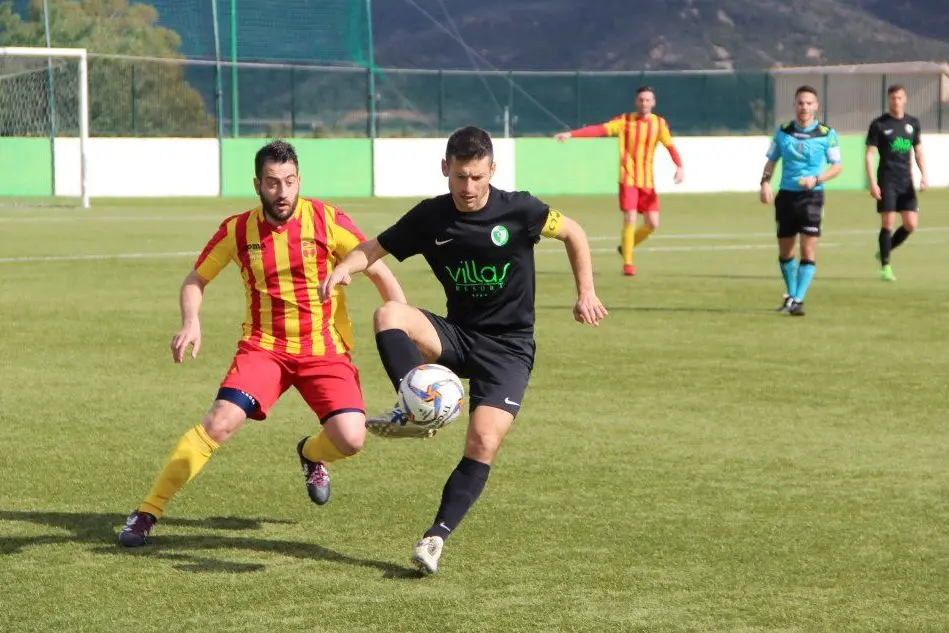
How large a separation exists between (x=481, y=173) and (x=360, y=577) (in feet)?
4.96

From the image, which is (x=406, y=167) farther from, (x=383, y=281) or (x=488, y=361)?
(x=488, y=361)

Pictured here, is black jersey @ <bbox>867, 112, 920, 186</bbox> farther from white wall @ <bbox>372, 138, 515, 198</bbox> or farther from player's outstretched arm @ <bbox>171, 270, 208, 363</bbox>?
white wall @ <bbox>372, 138, 515, 198</bbox>

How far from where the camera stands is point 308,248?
6719 mm

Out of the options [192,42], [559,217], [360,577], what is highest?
[192,42]

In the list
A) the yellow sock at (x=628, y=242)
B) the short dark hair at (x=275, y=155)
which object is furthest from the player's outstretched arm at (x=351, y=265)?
the yellow sock at (x=628, y=242)

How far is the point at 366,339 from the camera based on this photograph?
12906mm

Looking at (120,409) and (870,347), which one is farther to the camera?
(870,347)

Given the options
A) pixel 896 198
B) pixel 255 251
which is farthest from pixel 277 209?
pixel 896 198

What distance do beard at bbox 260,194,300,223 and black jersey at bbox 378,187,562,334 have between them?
19.7 inches

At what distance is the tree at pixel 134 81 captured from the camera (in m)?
39.0

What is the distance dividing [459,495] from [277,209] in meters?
1.44

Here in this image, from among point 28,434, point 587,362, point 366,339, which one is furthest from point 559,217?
point 366,339

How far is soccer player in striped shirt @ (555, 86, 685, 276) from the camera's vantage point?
18.8m

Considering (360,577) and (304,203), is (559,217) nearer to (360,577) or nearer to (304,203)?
(304,203)
